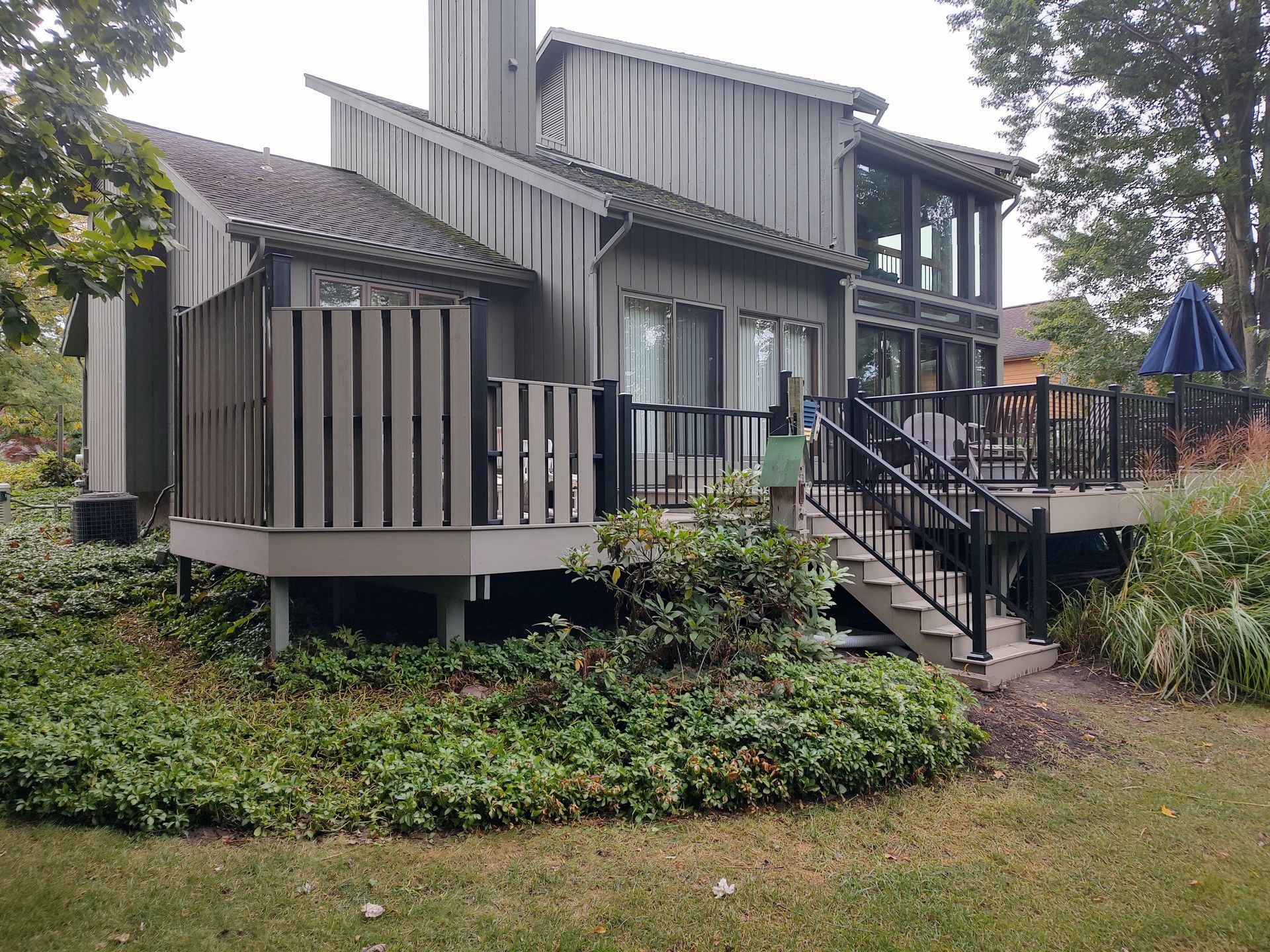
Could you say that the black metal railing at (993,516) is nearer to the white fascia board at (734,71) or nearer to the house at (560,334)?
the house at (560,334)

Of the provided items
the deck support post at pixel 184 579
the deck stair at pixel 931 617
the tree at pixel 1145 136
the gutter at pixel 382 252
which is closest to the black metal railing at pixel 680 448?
the deck stair at pixel 931 617

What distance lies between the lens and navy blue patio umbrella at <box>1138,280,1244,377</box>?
10.9m

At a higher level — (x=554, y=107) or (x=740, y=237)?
(x=554, y=107)

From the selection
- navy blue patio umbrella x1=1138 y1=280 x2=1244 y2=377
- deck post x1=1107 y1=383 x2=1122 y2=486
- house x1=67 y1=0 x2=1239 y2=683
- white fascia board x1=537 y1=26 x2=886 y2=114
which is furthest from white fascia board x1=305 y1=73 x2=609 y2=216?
navy blue patio umbrella x1=1138 y1=280 x2=1244 y2=377

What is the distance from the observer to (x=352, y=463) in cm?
581

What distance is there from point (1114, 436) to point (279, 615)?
784cm

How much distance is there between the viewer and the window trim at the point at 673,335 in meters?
9.74

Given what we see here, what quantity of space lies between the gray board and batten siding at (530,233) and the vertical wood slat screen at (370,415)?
3708mm

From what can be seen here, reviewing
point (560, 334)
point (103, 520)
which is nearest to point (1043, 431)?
point (560, 334)

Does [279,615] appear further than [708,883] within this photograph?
Yes

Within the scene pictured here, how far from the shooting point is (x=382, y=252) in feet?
28.8

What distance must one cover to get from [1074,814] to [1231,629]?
3.15 m

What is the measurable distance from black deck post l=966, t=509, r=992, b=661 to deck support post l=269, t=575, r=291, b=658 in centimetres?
493

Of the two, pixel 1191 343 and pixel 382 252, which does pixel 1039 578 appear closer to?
pixel 1191 343
